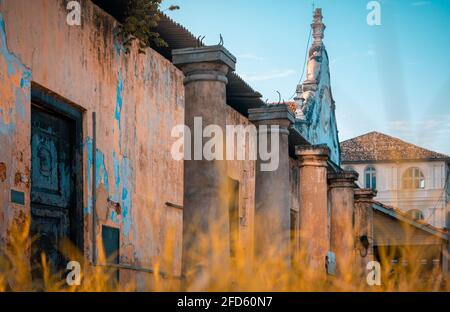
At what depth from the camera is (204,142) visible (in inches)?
272

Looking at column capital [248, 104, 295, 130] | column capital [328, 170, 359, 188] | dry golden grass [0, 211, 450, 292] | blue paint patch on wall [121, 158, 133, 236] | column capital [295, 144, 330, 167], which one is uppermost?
column capital [248, 104, 295, 130]

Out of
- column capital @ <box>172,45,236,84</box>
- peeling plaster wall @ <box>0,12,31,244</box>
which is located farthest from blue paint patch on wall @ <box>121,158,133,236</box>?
peeling plaster wall @ <box>0,12,31,244</box>

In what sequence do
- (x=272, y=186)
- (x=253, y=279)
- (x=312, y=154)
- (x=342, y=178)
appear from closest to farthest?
1. (x=253, y=279)
2. (x=272, y=186)
3. (x=312, y=154)
4. (x=342, y=178)

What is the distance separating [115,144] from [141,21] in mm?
1298

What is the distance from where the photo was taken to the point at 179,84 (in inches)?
400

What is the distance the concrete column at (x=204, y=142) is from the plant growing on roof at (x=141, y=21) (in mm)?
877

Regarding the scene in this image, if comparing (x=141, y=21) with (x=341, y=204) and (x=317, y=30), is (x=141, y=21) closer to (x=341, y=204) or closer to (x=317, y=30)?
(x=341, y=204)

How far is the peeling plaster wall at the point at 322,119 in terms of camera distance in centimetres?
2023

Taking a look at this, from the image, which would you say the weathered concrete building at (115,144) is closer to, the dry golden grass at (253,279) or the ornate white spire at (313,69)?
the dry golden grass at (253,279)

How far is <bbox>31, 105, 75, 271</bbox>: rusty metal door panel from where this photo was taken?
670 centimetres

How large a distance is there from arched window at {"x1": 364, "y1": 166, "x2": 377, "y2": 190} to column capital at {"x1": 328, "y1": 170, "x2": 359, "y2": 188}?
98.6ft

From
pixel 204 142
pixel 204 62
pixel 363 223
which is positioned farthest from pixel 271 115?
pixel 363 223

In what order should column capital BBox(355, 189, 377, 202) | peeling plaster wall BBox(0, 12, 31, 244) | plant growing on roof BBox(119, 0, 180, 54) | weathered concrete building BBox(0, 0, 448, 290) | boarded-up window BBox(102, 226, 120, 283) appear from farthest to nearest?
column capital BBox(355, 189, 377, 202)
plant growing on roof BBox(119, 0, 180, 54)
boarded-up window BBox(102, 226, 120, 283)
weathered concrete building BBox(0, 0, 448, 290)
peeling plaster wall BBox(0, 12, 31, 244)

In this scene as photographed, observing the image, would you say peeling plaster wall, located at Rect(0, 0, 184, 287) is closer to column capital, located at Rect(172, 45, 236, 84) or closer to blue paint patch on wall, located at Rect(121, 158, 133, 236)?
blue paint patch on wall, located at Rect(121, 158, 133, 236)
